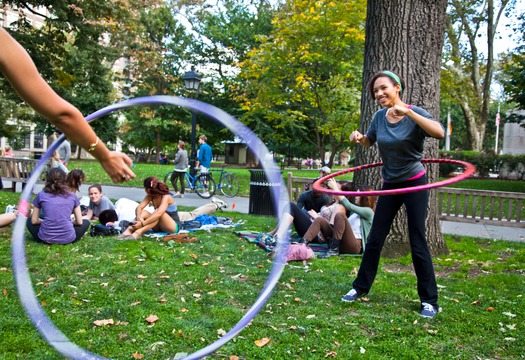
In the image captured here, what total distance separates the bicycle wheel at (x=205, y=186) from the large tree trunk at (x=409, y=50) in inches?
130

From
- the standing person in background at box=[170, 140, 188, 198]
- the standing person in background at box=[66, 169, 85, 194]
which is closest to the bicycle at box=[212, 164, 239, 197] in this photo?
the standing person in background at box=[170, 140, 188, 198]

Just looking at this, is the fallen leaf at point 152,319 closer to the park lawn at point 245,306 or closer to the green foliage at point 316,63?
the park lawn at point 245,306

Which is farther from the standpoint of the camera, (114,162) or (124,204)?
(124,204)

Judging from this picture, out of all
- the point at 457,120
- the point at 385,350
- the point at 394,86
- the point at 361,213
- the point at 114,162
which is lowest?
the point at 385,350

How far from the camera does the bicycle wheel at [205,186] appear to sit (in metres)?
8.32

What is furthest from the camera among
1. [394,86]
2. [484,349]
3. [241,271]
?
[241,271]

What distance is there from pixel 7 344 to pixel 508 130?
3935 cm

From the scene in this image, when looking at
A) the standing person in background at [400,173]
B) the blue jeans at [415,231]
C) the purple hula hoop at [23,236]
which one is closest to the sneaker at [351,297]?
the standing person in background at [400,173]

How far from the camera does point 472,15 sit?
25.9 m

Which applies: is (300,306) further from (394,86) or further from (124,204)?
(124,204)

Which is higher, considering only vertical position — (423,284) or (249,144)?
(249,144)

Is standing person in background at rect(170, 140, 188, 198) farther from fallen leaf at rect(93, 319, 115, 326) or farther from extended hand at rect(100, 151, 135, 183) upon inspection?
extended hand at rect(100, 151, 135, 183)

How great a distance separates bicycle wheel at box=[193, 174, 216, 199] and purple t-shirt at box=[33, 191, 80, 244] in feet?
Answer: 8.16

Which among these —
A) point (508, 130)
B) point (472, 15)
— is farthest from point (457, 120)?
point (472, 15)
